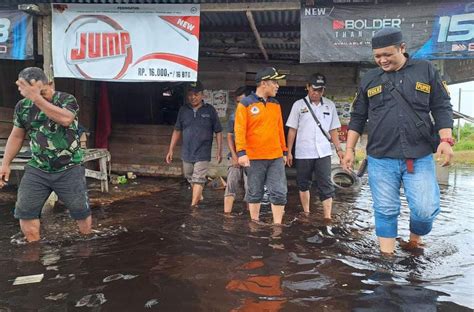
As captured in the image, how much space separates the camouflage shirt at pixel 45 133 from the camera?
3920mm

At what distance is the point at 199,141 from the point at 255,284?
348 cm

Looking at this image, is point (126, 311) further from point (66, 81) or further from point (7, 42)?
point (66, 81)

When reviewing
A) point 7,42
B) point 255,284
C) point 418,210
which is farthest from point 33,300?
point 7,42

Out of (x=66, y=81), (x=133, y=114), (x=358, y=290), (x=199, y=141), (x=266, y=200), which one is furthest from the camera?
(x=133, y=114)

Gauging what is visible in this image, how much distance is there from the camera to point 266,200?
7.20 meters

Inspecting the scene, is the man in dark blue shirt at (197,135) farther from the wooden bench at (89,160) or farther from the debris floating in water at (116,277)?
the debris floating in water at (116,277)

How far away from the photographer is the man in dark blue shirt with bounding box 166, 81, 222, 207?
6289 mm

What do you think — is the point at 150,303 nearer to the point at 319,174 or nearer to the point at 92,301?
the point at 92,301

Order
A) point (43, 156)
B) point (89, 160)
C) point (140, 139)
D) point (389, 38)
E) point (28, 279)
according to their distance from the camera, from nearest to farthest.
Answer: point (28, 279)
point (389, 38)
point (43, 156)
point (89, 160)
point (140, 139)

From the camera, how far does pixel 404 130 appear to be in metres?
3.51

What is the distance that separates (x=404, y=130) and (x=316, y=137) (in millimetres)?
1969

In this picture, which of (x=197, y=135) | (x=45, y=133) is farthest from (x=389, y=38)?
(x=197, y=135)

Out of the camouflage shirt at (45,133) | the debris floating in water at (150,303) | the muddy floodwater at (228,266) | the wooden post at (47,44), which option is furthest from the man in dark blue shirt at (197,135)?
the debris floating in water at (150,303)

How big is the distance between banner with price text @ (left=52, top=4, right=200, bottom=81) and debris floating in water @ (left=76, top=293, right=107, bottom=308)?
4.23 m
